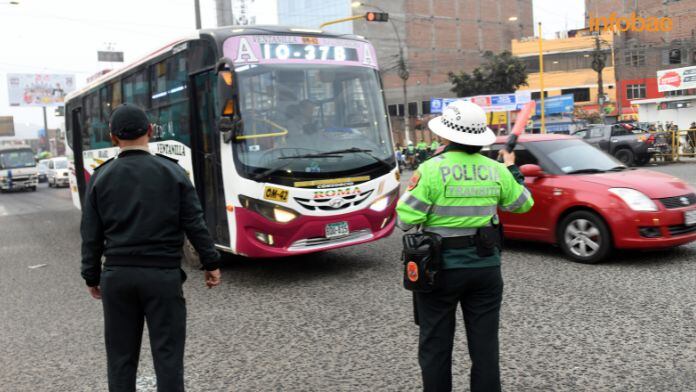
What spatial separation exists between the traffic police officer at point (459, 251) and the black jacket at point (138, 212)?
3.93 ft

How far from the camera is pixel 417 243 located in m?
3.12

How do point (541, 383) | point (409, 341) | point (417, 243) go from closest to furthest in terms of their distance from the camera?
point (417, 243) < point (541, 383) < point (409, 341)

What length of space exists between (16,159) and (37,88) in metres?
38.1

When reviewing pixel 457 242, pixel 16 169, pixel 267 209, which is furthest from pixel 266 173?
pixel 16 169

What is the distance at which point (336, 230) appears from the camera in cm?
700

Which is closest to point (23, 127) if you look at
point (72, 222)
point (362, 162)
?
point (72, 222)

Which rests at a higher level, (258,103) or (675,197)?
(258,103)

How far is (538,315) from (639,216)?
2.33 meters

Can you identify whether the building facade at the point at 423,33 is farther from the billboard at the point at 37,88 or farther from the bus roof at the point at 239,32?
the bus roof at the point at 239,32

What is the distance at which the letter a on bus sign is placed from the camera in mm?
6988

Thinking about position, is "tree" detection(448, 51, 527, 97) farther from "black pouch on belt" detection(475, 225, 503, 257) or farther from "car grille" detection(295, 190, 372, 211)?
"black pouch on belt" detection(475, 225, 503, 257)

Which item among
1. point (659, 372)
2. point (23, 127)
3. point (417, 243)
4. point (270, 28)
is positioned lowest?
point (659, 372)

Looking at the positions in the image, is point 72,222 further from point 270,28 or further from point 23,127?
point 23,127

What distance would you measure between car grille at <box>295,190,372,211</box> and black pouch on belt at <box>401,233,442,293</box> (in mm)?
3722
